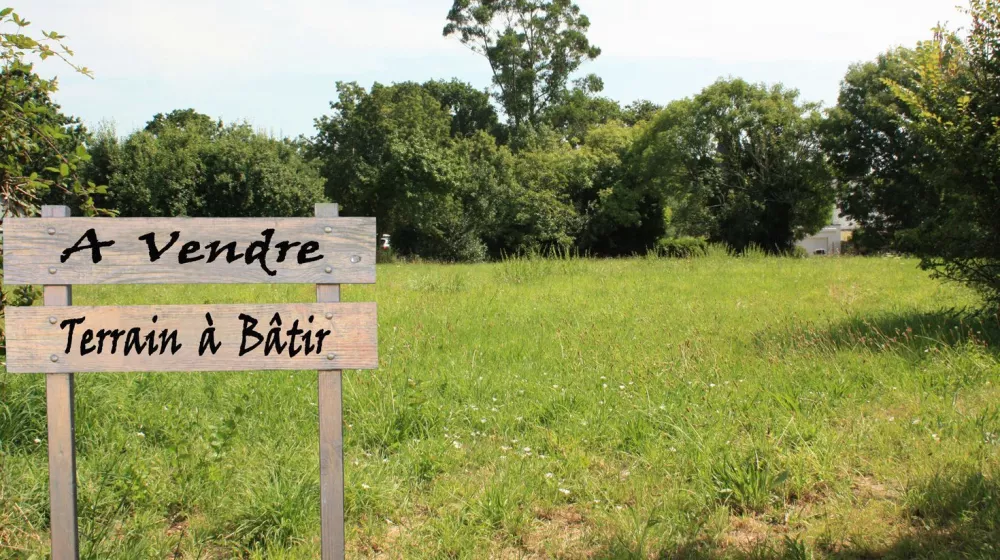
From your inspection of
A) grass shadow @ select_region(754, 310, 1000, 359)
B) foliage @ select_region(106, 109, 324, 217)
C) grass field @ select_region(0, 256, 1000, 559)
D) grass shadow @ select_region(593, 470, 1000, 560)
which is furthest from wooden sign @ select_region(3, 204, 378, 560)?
foliage @ select_region(106, 109, 324, 217)

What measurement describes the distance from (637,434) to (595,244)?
30.0 meters

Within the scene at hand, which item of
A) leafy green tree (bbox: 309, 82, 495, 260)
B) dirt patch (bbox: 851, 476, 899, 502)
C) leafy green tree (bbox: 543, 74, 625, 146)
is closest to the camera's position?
dirt patch (bbox: 851, 476, 899, 502)

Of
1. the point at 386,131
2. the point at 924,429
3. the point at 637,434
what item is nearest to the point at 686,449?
the point at 637,434

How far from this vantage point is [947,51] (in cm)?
643

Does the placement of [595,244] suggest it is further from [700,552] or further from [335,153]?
[700,552]

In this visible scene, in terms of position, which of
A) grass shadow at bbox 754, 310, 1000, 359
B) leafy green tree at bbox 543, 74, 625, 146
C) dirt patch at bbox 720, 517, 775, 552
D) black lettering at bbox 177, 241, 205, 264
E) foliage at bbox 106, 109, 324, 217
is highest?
leafy green tree at bbox 543, 74, 625, 146

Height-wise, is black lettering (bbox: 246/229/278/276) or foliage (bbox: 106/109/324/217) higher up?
foliage (bbox: 106/109/324/217)

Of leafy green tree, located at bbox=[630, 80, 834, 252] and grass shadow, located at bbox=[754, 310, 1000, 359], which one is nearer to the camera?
grass shadow, located at bbox=[754, 310, 1000, 359]

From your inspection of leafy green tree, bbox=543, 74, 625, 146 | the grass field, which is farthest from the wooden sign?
leafy green tree, bbox=543, 74, 625, 146

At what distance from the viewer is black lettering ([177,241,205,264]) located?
2.61m

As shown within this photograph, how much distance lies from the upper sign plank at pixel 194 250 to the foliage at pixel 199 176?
2771 centimetres

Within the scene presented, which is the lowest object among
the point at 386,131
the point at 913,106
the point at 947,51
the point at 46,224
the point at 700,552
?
the point at 700,552

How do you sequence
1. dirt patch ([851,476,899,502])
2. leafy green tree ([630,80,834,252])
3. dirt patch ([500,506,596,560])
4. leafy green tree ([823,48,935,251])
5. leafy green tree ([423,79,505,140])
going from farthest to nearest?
leafy green tree ([423,79,505,140])
leafy green tree ([630,80,834,252])
leafy green tree ([823,48,935,251])
dirt patch ([851,476,899,502])
dirt patch ([500,506,596,560])

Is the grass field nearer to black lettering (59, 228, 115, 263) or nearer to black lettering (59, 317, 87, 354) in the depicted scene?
black lettering (59, 317, 87, 354)
